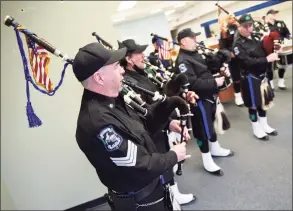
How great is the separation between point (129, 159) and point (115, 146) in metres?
0.09

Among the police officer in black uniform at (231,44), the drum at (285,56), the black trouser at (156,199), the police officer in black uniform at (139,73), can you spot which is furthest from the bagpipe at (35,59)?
the drum at (285,56)

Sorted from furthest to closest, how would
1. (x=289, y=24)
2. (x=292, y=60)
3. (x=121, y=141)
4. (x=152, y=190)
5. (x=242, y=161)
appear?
(x=289, y=24)
(x=292, y=60)
(x=242, y=161)
(x=152, y=190)
(x=121, y=141)

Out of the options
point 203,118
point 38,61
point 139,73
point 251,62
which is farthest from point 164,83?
point 251,62

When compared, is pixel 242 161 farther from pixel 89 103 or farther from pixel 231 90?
pixel 89 103

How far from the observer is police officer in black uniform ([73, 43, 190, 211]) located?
116cm

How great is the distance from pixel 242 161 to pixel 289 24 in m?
3.20

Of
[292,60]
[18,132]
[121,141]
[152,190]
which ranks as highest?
[121,141]

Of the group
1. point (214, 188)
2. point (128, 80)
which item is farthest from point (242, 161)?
point (128, 80)

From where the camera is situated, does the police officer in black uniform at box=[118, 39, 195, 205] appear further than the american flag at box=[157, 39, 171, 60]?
No

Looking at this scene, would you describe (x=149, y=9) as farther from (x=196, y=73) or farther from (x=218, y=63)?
(x=196, y=73)

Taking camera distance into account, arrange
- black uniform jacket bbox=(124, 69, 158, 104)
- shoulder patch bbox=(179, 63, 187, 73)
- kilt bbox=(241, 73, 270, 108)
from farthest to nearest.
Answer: kilt bbox=(241, 73, 270, 108)
shoulder patch bbox=(179, 63, 187, 73)
black uniform jacket bbox=(124, 69, 158, 104)

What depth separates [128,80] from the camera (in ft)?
6.23

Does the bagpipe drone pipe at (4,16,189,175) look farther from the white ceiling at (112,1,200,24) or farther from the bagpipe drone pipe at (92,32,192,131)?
the white ceiling at (112,1,200,24)

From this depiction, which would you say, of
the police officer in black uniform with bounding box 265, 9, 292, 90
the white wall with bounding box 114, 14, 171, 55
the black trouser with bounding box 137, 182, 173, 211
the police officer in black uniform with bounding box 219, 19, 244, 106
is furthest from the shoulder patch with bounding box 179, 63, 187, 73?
the police officer in black uniform with bounding box 265, 9, 292, 90
